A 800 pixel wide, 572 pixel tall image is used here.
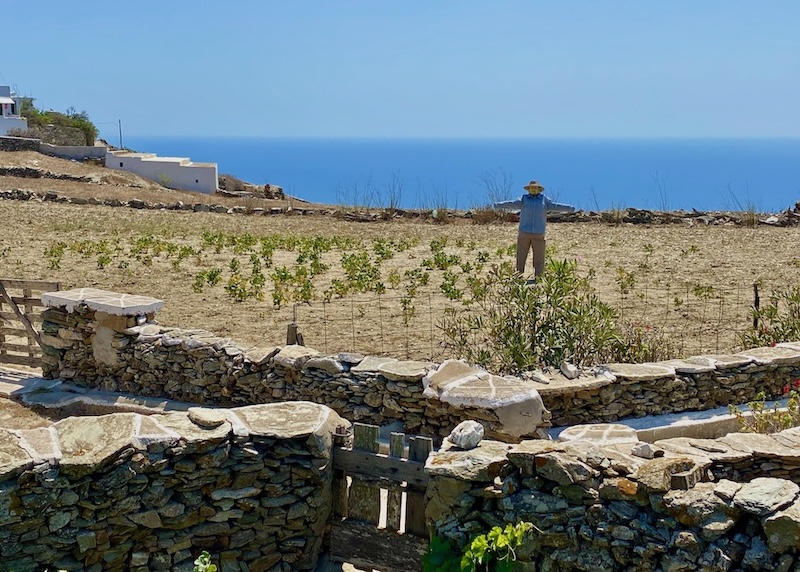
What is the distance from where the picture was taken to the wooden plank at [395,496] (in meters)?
6.02

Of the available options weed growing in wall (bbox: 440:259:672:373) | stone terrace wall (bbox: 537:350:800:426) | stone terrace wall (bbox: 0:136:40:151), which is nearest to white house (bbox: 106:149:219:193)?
stone terrace wall (bbox: 0:136:40:151)

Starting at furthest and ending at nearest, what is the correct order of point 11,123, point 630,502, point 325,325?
1. point 11,123
2. point 325,325
3. point 630,502

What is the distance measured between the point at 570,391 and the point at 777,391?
2508mm

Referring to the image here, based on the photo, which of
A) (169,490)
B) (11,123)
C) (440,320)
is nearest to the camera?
(169,490)

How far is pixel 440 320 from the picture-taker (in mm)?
11633

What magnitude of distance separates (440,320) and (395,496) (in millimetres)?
5640

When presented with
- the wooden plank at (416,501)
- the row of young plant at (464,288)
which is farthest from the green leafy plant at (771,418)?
the wooden plank at (416,501)

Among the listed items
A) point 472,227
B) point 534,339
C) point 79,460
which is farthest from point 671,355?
point 472,227

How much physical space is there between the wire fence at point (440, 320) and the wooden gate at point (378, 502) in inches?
147

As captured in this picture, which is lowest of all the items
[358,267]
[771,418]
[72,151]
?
[771,418]

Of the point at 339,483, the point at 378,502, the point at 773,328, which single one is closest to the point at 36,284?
the point at 339,483

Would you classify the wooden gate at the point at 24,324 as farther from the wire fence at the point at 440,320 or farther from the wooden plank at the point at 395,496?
the wooden plank at the point at 395,496

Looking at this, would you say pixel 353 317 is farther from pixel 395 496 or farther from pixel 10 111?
pixel 10 111

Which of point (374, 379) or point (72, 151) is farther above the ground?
point (72, 151)
